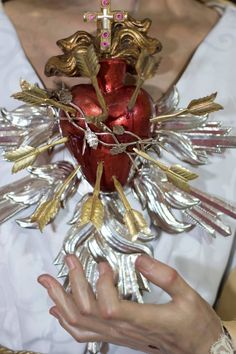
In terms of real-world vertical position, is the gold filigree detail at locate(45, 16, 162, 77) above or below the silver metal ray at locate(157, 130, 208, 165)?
above

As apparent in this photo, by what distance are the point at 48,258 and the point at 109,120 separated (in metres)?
0.19

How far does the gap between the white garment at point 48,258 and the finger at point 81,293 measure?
12 cm

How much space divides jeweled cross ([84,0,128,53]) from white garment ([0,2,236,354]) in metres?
0.16

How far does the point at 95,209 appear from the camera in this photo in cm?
79

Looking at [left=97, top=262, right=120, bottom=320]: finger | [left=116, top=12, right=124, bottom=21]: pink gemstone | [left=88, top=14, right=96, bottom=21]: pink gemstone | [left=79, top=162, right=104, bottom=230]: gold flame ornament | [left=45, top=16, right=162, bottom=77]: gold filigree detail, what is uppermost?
[left=88, top=14, right=96, bottom=21]: pink gemstone

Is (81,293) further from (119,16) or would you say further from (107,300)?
(119,16)

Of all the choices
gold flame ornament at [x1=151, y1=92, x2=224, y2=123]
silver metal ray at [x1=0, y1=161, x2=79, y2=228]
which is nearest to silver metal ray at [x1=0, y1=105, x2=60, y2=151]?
silver metal ray at [x1=0, y1=161, x2=79, y2=228]

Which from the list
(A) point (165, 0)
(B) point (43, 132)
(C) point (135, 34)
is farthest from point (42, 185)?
(A) point (165, 0)

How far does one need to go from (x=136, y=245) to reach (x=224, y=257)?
0.12m

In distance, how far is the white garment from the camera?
0.88 meters

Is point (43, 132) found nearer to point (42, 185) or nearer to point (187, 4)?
point (42, 185)

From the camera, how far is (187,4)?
1.05m

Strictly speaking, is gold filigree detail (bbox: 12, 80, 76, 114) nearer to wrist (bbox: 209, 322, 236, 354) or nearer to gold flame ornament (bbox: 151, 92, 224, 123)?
gold flame ornament (bbox: 151, 92, 224, 123)

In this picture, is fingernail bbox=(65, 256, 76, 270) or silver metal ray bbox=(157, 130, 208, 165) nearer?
fingernail bbox=(65, 256, 76, 270)
